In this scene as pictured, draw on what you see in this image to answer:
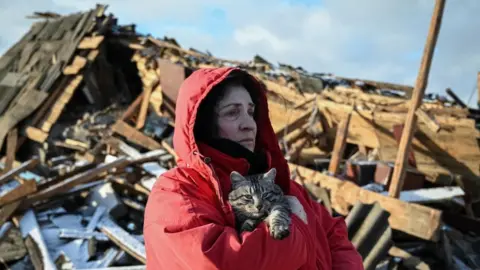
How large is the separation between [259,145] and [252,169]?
216mm

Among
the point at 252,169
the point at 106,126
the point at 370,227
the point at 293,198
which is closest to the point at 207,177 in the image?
the point at 252,169

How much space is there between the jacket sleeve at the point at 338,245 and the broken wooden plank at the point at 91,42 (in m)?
12.6

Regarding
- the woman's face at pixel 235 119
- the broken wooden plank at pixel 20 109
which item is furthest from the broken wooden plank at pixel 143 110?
the woman's face at pixel 235 119

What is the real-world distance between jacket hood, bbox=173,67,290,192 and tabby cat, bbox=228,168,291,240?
20 cm

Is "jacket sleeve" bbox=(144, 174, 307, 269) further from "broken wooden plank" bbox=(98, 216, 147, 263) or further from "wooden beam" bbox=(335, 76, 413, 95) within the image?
"wooden beam" bbox=(335, 76, 413, 95)

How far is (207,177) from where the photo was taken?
6.30ft

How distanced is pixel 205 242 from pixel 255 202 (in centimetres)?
42

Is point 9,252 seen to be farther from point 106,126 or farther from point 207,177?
point 106,126

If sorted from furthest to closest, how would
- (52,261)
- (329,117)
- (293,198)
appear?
1. (329,117)
2. (52,261)
3. (293,198)

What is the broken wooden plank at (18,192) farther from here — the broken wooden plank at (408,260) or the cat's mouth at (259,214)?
the cat's mouth at (259,214)

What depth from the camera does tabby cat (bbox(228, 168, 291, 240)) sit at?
1.82m

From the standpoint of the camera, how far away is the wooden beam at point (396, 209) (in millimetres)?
4828

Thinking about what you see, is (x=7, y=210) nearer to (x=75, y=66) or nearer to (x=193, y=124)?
(x=193, y=124)

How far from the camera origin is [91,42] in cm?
1352
